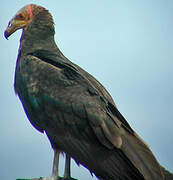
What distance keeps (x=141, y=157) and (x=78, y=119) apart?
1.06 metres

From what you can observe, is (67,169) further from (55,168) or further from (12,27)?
(12,27)

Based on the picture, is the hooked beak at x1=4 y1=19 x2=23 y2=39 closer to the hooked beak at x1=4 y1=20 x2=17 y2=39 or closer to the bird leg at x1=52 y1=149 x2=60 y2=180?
the hooked beak at x1=4 y1=20 x2=17 y2=39

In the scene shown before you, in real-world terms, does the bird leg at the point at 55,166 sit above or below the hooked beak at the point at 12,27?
below

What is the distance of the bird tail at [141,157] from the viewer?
755 centimetres

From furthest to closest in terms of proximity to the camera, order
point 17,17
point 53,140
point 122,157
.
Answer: point 17,17 → point 53,140 → point 122,157

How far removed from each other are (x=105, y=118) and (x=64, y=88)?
82 cm

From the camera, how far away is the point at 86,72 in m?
9.02

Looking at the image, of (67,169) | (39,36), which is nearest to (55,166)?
(67,169)

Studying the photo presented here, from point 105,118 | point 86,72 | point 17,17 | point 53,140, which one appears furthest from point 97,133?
point 17,17

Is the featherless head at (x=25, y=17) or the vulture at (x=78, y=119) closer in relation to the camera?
the vulture at (x=78, y=119)

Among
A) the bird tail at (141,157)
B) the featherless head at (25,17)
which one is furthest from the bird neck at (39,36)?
the bird tail at (141,157)

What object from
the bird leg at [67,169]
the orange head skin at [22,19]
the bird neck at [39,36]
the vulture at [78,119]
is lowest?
the bird leg at [67,169]

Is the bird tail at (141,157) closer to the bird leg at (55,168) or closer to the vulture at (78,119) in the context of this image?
the vulture at (78,119)

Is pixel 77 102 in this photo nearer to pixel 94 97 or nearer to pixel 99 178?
pixel 94 97
